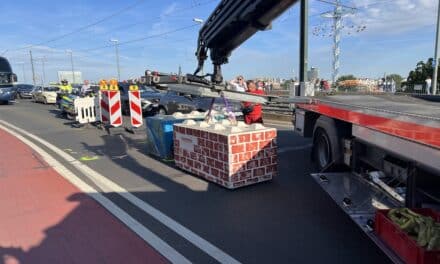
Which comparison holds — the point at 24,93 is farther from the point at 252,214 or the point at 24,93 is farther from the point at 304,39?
the point at 252,214

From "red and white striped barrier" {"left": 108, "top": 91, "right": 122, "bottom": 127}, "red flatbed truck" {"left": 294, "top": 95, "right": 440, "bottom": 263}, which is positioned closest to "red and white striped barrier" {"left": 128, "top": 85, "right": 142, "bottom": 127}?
"red and white striped barrier" {"left": 108, "top": 91, "right": 122, "bottom": 127}

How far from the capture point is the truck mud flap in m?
3.88

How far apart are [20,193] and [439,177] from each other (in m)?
5.84

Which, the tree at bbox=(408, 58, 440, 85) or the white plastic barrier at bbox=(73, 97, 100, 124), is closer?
the white plastic barrier at bbox=(73, 97, 100, 124)

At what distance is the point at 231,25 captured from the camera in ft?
25.5

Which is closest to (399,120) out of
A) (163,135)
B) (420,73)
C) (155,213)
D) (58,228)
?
(155,213)

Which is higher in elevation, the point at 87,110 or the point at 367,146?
the point at 367,146

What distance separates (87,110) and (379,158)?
39.6 feet

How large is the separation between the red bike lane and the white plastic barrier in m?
7.24

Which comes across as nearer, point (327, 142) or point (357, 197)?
point (357, 197)

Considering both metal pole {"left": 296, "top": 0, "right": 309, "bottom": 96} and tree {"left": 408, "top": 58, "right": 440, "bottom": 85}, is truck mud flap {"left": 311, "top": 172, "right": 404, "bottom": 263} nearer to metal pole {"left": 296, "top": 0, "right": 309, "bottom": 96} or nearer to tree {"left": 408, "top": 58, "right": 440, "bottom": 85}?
metal pole {"left": 296, "top": 0, "right": 309, "bottom": 96}

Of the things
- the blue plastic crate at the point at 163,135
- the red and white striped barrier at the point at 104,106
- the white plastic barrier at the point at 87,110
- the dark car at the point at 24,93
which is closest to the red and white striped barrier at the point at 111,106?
the red and white striped barrier at the point at 104,106

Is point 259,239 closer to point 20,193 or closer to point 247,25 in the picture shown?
point 20,193

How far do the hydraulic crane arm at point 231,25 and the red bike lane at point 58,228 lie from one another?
429 cm
